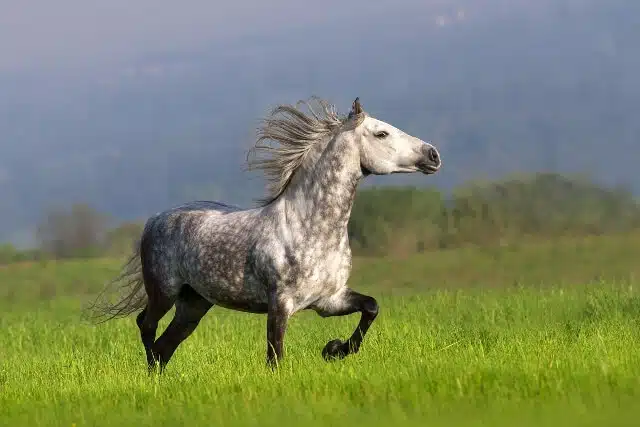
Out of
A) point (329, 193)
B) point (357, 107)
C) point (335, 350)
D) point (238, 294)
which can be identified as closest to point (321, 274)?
point (329, 193)

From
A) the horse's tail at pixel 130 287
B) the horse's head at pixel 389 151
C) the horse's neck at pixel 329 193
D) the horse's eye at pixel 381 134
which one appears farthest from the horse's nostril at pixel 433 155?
the horse's tail at pixel 130 287

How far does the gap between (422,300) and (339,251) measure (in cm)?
908

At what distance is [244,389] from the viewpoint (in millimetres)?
8562

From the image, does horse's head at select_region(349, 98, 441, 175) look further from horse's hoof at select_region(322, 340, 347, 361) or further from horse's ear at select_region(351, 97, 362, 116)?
horse's hoof at select_region(322, 340, 347, 361)

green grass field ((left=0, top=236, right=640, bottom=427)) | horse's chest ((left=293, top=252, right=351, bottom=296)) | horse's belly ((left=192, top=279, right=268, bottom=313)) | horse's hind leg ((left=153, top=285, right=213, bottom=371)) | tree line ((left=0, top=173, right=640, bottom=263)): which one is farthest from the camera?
tree line ((left=0, top=173, right=640, bottom=263))

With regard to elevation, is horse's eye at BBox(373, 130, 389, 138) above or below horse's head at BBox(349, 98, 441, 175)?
above

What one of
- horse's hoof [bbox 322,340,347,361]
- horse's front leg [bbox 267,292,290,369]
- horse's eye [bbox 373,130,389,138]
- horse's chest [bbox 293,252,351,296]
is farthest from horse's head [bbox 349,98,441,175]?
horse's hoof [bbox 322,340,347,361]

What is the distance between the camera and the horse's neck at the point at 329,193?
33.5 feet

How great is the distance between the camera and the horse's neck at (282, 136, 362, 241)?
10.2 metres

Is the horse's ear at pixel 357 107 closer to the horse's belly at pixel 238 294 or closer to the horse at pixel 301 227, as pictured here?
the horse at pixel 301 227

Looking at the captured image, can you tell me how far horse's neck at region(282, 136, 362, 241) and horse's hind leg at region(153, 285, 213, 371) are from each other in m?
2.06

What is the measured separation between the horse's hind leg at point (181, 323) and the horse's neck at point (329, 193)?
2.06m

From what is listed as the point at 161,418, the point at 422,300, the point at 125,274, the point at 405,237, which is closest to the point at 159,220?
the point at 125,274

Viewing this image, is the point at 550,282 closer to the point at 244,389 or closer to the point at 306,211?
the point at 306,211
